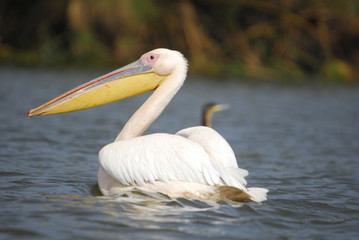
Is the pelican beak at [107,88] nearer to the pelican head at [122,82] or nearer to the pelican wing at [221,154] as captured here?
the pelican head at [122,82]

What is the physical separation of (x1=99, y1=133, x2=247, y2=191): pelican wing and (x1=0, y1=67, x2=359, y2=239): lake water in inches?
6.2

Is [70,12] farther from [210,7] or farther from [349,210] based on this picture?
[349,210]

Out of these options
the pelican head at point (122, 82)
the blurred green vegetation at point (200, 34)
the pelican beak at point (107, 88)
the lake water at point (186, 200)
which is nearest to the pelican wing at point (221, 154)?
the lake water at point (186, 200)

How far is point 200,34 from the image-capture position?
66.3 ft

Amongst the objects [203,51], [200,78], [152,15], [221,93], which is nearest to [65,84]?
[221,93]

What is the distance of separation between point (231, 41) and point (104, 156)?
55.0 ft

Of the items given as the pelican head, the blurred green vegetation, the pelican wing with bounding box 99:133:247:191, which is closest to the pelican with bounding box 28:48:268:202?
the pelican wing with bounding box 99:133:247:191

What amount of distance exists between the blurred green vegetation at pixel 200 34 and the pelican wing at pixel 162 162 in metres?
14.4

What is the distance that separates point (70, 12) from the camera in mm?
18672

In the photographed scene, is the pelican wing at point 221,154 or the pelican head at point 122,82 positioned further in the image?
the pelican head at point 122,82

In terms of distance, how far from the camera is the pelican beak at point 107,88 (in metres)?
4.88

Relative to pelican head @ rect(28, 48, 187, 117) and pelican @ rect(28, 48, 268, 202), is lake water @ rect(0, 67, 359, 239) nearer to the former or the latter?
pelican @ rect(28, 48, 268, 202)

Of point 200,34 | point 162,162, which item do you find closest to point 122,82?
point 162,162

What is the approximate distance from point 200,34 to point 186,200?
16489 mm
